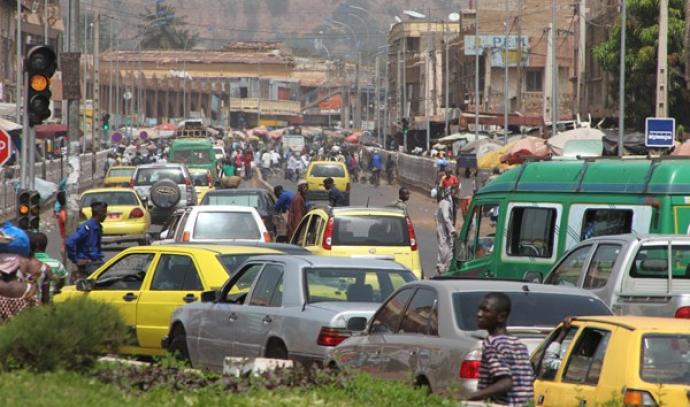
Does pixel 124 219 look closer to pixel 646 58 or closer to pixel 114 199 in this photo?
pixel 114 199

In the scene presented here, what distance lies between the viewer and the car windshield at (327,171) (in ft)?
194

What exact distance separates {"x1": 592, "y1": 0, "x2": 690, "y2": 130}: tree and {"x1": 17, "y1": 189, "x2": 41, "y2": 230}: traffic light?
33769 mm

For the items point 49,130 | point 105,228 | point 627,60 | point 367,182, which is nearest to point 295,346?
point 105,228

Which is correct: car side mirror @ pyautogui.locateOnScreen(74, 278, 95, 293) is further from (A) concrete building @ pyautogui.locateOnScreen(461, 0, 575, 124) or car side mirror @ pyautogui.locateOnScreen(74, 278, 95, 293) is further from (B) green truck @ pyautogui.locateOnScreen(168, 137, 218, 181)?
(A) concrete building @ pyautogui.locateOnScreen(461, 0, 575, 124)

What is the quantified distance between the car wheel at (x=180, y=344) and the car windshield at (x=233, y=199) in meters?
16.5

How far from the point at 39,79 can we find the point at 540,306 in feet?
31.5

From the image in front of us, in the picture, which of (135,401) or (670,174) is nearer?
(135,401)

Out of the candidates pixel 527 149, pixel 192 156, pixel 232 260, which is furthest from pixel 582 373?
pixel 192 156

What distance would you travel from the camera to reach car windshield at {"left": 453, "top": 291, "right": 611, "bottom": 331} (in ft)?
39.2

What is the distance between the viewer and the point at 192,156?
6312 centimetres

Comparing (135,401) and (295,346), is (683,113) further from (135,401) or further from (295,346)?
(135,401)

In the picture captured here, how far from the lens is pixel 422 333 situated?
1199 cm

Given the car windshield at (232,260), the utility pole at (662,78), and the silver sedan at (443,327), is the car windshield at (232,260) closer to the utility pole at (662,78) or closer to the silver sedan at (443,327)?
the silver sedan at (443,327)

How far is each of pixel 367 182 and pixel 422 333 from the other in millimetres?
69602
